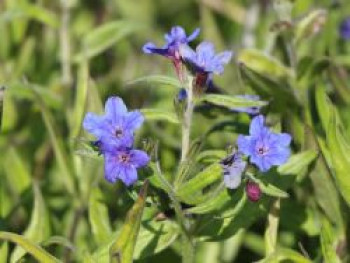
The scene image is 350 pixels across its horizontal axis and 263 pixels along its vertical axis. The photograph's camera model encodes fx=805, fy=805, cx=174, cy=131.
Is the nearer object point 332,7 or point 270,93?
point 270,93

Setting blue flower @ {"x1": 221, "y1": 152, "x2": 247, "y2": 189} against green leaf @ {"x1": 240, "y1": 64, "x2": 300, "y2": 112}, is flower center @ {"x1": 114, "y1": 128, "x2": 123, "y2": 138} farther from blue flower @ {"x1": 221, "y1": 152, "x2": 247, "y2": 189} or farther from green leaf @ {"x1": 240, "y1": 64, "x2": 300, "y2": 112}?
green leaf @ {"x1": 240, "y1": 64, "x2": 300, "y2": 112}

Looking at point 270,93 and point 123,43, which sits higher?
point 123,43

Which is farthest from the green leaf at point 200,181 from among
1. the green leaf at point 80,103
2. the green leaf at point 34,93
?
the green leaf at point 34,93

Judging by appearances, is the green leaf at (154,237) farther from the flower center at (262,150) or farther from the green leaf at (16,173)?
the green leaf at (16,173)

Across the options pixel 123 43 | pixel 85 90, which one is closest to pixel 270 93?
pixel 85 90

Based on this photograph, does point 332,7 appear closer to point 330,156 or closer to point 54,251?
point 330,156

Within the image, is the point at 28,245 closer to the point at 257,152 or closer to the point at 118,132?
the point at 118,132
